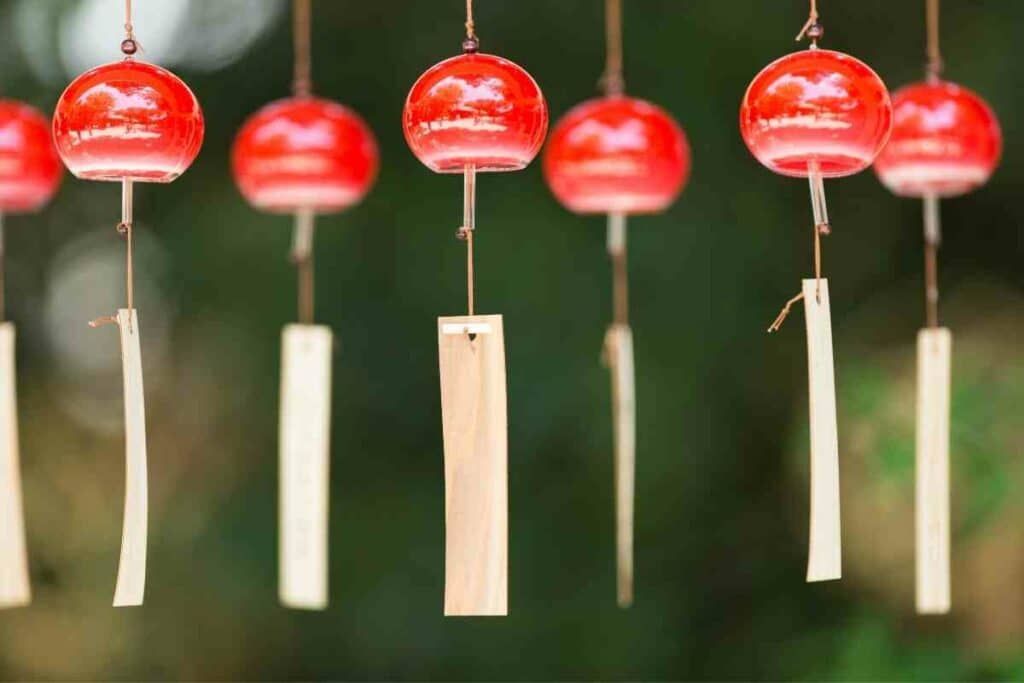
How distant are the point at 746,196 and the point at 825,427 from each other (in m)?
1.40

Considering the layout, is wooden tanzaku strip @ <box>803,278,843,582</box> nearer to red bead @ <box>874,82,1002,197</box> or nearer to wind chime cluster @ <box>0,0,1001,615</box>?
wind chime cluster @ <box>0,0,1001,615</box>

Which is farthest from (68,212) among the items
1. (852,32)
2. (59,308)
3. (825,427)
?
(825,427)

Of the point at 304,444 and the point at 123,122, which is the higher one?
the point at 123,122

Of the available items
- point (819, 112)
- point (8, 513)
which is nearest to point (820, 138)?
point (819, 112)

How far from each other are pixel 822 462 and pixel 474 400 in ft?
0.88

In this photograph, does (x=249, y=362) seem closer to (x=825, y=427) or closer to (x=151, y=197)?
(x=151, y=197)

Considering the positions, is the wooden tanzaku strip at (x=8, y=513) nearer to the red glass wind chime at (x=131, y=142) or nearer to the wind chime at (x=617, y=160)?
the red glass wind chime at (x=131, y=142)

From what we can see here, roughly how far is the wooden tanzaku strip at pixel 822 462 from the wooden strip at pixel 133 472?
1.65ft

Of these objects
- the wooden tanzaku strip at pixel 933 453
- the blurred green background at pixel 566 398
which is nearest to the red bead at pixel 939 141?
the wooden tanzaku strip at pixel 933 453

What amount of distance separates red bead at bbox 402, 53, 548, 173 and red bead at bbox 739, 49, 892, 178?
0.17 meters

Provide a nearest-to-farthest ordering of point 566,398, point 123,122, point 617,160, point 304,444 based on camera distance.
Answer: point 123,122
point 304,444
point 617,160
point 566,398

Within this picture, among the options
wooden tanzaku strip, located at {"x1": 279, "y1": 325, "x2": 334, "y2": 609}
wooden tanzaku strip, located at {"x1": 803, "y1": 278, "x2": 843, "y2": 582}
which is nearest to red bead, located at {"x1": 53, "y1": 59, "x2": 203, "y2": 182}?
wooden tanzaku strip, located at {"x1": 279, "y1": 325, "x2": 334, "y2": 609}

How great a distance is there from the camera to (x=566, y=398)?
8.39ft

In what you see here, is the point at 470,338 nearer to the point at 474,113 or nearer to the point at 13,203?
the point at 474,113
